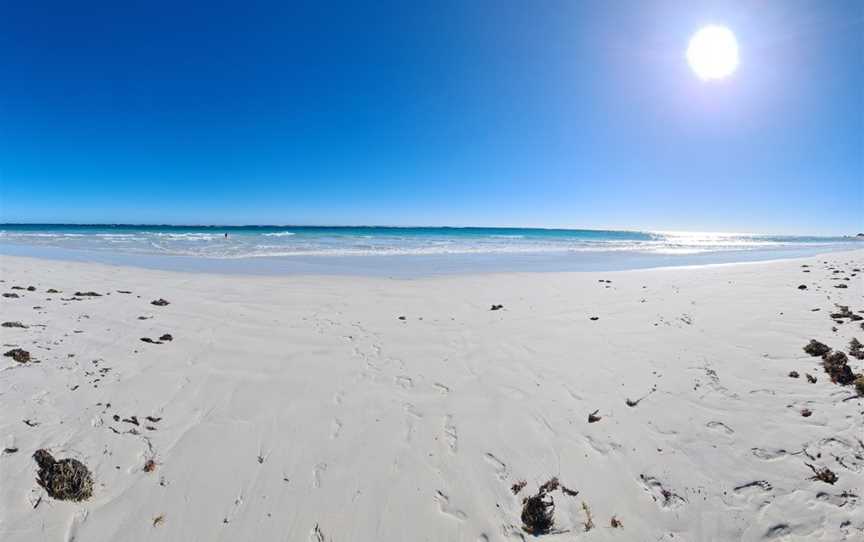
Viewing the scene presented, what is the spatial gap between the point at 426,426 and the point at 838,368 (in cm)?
480

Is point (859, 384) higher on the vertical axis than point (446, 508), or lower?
higher

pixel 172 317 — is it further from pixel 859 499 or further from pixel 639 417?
pixel 859 499

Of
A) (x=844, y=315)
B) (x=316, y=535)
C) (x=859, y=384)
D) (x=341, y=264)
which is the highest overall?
(x=844, y=315)

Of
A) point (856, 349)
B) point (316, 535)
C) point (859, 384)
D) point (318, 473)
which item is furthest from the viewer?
point (856, 349)

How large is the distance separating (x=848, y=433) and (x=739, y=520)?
1.68 metres

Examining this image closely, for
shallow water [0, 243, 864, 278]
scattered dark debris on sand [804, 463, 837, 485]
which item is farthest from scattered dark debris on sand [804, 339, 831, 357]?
shallow water [0, 243, 864, 278]

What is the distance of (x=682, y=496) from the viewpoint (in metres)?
3.05

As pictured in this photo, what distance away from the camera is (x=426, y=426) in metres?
3.90

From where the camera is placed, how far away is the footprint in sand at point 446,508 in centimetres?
290

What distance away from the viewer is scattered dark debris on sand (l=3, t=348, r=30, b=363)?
457cm

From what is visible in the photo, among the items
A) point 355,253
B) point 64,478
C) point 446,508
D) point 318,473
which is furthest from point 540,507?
point 355,253

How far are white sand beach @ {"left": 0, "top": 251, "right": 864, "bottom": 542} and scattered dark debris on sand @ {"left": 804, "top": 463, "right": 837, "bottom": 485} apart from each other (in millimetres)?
41

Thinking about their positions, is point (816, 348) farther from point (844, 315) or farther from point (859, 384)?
point (844, 315)

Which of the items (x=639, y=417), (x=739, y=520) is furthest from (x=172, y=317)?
(x=739, y=520)
